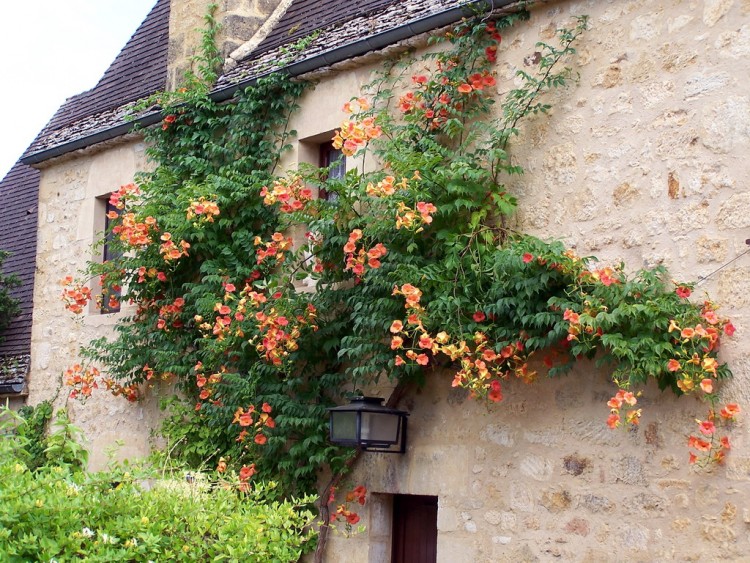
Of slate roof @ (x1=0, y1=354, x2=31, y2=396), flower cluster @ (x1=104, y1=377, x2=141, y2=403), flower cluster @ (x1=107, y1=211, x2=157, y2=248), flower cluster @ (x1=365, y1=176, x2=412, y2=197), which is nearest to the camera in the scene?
flower cluster @ (x1=365, y1=176, x2=412, y2=197)

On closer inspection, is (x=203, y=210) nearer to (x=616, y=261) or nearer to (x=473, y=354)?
(x=473, y=354)

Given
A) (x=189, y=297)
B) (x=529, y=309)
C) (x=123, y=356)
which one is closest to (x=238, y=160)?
(x=189, y=297)

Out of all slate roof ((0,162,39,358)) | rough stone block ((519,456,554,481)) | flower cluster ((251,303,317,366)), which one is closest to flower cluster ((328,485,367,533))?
flower cluster ((251,303,317,366))

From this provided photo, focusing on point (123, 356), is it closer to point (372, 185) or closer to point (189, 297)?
point (189, 297)

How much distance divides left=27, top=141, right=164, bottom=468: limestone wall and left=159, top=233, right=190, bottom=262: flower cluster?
5.51ft

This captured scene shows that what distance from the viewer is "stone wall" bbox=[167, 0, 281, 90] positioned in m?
9.40

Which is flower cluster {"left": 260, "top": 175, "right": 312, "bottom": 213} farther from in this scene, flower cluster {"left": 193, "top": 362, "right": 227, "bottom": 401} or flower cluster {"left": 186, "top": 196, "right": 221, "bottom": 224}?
flower cluster {"left": 193, "top": 362, "right": 227, "bottom": 401}

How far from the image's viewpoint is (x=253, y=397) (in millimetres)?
7520

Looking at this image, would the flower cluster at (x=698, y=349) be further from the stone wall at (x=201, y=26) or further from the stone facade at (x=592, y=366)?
the stone wall at (x=201, y=26)

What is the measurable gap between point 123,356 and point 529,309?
419cm

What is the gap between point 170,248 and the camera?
7992 millimetres

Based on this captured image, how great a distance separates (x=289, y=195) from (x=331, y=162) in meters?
0.77

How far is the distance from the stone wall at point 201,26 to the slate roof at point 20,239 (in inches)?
142

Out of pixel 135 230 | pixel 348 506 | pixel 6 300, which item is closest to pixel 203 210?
pixel 135 230
